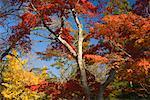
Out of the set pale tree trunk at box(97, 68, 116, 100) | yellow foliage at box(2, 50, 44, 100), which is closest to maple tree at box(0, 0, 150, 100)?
pale tree trunk at box(97, 68, 116, 100)

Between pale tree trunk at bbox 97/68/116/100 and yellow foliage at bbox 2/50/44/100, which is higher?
yellow foliage at bbox 2/50/44/100

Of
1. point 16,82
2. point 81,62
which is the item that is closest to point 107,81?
point 81,62

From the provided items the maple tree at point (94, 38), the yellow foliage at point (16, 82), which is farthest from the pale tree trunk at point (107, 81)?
the yellow foliage at point (16, 82)

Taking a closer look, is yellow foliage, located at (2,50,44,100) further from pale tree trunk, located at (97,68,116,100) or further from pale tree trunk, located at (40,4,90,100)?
pale tree trunk, located at (97,68,116,100)

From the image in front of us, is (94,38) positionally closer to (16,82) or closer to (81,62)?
(81,62)

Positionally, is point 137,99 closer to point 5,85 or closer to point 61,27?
point 5,85

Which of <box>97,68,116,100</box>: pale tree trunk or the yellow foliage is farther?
the yellow foliage

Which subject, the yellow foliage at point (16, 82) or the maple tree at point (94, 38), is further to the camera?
the yellow foliage at point (16, 82)

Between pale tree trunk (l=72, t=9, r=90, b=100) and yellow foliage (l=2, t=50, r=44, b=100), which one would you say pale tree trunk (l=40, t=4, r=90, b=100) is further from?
yellow foliage (l=2, t=50, r=44, b=100)

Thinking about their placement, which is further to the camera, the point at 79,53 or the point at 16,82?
the point at 16,82

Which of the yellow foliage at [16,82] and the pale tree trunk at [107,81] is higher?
the yellow foliage at [16,82]

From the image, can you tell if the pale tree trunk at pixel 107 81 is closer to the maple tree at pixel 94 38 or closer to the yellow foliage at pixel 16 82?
the maple tree at pixel 94 38

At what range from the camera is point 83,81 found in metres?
13.3

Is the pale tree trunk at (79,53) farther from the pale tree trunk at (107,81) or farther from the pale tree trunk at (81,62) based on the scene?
the pale tree trunk at (107,81)
